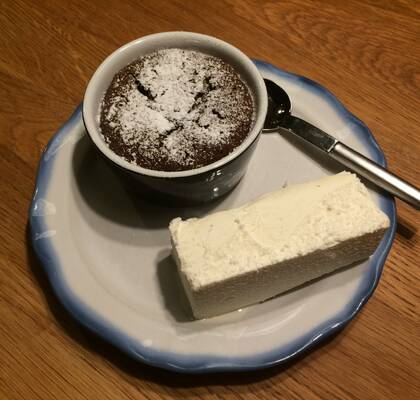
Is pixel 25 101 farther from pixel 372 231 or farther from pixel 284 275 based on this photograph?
pixel 372 231

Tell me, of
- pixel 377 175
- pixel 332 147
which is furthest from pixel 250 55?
pixel 377 175

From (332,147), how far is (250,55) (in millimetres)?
455

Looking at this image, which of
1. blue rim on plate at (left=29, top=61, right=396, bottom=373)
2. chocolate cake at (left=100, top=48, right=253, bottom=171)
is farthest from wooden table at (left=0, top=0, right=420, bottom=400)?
chocolate cake at (left=100, top=48, right=253, bottom=171)

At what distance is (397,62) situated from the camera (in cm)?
139

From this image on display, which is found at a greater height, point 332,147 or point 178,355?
point 332,147

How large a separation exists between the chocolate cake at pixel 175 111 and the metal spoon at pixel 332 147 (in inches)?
6.3

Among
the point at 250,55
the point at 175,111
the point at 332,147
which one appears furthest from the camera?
the point at 250,55

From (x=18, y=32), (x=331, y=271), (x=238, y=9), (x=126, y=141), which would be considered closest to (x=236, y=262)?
(x=331, y=271)

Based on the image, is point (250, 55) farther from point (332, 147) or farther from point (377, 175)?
point (377, 175)

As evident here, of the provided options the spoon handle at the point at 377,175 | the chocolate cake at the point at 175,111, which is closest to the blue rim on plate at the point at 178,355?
the spoon handle at the point at 377,175

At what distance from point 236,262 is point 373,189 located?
0.41 m

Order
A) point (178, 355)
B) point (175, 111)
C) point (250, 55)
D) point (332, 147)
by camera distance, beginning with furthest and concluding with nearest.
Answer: point (250, 55)
point (332, 147)
point (175, 111)
point (178, 355)

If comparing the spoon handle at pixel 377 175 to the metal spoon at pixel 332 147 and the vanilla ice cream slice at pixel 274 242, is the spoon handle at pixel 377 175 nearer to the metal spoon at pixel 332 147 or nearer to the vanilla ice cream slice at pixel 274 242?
the metal spoon at pixel 332 147

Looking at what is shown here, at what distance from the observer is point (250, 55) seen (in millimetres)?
1426
